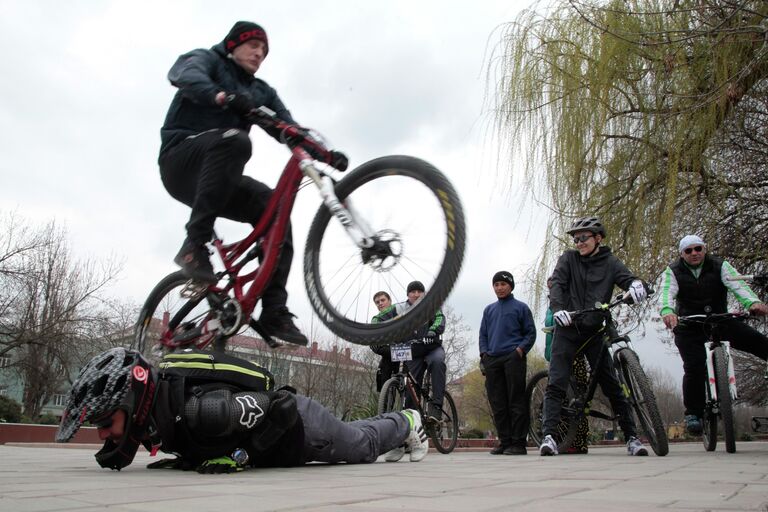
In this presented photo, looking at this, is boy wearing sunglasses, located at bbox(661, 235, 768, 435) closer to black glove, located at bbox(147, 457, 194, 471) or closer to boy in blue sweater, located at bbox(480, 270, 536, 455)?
boy in blue sweater, located at bbox(480, 270, 536, 455)

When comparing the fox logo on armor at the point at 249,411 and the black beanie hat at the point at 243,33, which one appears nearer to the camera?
the fox logo on armor at the point at 249,411

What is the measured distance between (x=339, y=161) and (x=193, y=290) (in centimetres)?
121

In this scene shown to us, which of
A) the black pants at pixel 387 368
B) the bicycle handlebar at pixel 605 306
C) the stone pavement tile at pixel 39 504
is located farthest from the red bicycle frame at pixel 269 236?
the black pants at pixel 387 368

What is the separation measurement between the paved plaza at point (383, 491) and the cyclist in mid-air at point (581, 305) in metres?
2.44

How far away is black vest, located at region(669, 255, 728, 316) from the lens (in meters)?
6.04

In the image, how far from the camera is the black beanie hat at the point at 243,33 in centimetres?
382

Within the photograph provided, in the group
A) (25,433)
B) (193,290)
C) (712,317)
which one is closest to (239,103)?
(193,290)

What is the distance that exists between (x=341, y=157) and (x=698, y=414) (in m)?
4.42

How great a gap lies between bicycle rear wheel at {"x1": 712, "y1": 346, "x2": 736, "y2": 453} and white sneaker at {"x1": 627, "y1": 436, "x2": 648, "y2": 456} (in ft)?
2.40

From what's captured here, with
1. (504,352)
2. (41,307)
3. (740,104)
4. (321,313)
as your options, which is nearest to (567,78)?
(740,104)

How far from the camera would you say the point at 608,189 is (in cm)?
808

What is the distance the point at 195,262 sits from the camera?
364cm

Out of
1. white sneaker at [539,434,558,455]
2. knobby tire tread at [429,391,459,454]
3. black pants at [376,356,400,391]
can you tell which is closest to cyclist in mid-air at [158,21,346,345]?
white sneaker at [539,434,558,455]

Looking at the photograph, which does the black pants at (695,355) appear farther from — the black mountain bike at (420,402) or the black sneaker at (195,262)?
the black sneaker at (195,262)
